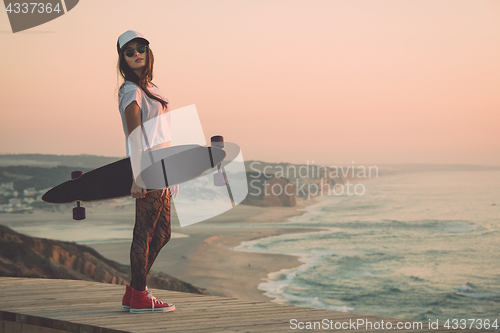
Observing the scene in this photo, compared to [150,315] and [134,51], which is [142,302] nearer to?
[150,315]

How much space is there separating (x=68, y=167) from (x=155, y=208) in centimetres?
1213

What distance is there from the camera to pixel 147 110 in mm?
2479

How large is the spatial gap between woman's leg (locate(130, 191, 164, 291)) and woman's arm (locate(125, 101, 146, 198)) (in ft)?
0.38

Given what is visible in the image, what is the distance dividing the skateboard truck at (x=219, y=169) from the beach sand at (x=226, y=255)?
15810 millimetres

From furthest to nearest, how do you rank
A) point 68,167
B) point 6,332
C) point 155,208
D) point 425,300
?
point 425,300 < point 68,167 < point 6,332 < point 155,208

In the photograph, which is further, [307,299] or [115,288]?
[307,299]

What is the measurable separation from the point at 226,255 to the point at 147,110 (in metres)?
21.1

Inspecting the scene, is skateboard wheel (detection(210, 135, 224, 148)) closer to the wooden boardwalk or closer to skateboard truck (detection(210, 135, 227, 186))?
skateboard truck (detection(210, 135, 227, 186))

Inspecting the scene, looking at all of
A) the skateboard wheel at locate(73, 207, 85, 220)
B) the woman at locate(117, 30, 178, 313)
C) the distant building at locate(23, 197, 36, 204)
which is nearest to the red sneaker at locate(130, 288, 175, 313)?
the woman at locate(117, 30, 178, 313)

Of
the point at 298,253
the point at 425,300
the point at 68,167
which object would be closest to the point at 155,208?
the point at 68,167

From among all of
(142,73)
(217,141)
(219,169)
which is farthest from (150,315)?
(142,73)

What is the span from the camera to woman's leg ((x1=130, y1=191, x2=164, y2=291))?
8.26ft

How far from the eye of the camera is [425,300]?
2655cm

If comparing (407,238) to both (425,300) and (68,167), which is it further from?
(68,167)
